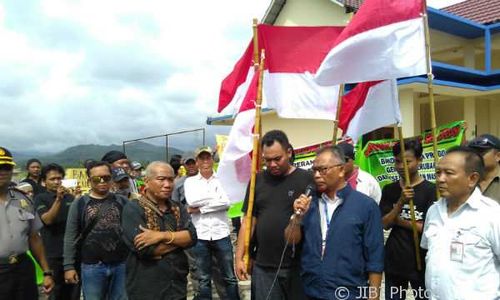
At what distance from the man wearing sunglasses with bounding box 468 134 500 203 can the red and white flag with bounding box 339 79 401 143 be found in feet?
2.71

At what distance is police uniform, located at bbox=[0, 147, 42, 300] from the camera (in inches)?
139

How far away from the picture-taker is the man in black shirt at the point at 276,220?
3.53m

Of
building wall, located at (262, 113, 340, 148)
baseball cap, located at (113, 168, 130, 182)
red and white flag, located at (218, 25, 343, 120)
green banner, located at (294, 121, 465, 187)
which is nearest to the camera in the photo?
red and white flag, located at (218, 25, 343, 120)

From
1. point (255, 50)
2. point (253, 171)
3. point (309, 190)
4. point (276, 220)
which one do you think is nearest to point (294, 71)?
point (255, 50)

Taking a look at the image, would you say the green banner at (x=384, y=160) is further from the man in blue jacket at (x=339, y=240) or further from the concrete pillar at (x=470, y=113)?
the concrete pillar at (x=470, y=113)

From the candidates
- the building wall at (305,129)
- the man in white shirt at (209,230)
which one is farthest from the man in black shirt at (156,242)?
the building wall at (305,129)

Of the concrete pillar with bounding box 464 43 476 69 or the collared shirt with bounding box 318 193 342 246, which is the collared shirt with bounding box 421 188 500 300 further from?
the concrete pillar with bounding box 464 43 476 69

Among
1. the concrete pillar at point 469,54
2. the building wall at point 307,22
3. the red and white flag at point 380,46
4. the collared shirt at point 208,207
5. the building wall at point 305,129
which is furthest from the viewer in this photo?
the building wall at point 307,22

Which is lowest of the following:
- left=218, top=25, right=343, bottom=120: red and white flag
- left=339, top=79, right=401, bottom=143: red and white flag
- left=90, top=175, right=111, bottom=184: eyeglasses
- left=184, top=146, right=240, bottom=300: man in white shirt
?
left=184, top=146, right=240, bottom=300: man in white shirt

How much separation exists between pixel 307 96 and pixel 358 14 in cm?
103

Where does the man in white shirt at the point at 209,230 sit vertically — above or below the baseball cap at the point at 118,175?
below

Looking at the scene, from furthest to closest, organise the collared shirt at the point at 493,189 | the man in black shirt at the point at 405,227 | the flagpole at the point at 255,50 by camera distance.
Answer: the flagpole at the point at 255,50, the man in black shirt at the point at 405,227, the collared shirt at the point at 493,189

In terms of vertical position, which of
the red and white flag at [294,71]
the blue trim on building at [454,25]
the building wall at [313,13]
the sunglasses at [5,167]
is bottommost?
the sunglasses at [5,167]

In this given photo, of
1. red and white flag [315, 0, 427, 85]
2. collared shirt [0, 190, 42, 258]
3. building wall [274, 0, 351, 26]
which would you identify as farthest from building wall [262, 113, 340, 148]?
collared shirt [0, 190, 42, 258]
